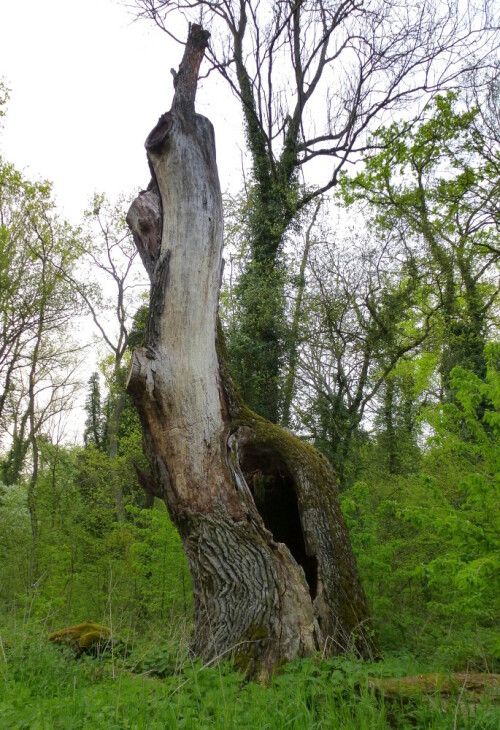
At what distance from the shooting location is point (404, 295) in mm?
14891

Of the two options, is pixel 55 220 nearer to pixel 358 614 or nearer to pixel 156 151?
pixel 156 151

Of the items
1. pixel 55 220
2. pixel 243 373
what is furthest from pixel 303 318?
pixel 55 220

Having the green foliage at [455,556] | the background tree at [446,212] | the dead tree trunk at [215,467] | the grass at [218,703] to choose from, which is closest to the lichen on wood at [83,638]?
the grass at [218,703]

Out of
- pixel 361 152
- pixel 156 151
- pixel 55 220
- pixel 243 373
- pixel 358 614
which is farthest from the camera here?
pixel 55 220

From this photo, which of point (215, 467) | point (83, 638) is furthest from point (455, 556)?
point (83, 638)

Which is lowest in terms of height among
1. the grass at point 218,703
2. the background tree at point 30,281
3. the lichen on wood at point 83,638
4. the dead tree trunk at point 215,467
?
the grass at point 218,703

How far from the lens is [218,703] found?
3158 mm

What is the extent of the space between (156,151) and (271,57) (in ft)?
39.1

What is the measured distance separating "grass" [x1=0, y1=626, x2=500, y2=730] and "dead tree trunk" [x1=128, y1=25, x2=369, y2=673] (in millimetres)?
611

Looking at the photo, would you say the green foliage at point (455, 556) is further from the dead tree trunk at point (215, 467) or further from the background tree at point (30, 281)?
the background tree at point (30, 281)

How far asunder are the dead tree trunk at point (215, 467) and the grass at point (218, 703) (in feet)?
2.00

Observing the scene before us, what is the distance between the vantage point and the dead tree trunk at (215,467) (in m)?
4.77

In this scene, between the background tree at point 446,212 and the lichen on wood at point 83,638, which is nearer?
the lichen on wood at point 83,638

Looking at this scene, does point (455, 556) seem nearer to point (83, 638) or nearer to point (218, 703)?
point (218, 703)
